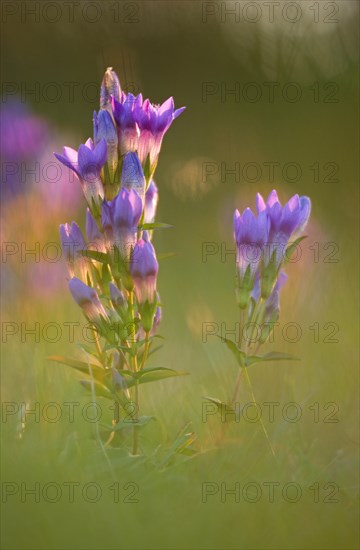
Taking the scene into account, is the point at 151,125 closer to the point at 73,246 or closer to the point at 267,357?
the point at 73,246

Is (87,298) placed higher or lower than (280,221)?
lower

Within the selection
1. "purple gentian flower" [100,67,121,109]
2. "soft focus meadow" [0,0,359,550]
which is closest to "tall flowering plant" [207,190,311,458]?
"soft focus meadow" [0,0,359,550]

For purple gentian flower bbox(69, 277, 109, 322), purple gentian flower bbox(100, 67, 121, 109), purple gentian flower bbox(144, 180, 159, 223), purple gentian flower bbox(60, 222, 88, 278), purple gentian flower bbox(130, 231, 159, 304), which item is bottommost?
purple gentian flower bbox(69, 277, 109, 322)

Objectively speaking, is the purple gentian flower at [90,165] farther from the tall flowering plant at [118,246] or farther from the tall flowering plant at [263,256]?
the tall flowering plant at [263,256]

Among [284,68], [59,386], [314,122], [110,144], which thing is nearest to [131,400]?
[59,386]

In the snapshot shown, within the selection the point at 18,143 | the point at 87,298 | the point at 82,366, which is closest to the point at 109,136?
the point at 87,298

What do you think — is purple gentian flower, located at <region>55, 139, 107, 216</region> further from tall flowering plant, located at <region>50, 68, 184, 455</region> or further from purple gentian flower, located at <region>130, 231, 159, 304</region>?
purple gentian flower, located at <region>130, 231, 159, 304</region>
